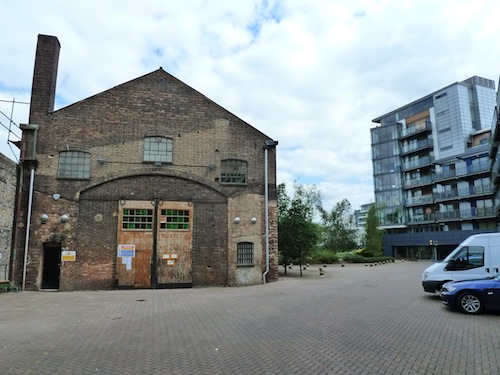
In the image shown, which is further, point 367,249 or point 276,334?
point 367,249

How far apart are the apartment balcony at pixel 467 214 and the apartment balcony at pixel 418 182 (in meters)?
4.84

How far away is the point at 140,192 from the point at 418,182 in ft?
146

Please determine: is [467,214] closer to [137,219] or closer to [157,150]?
[157,150]

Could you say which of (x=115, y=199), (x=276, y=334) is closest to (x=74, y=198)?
(x=115, y=199)

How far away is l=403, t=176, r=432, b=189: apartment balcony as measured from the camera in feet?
165

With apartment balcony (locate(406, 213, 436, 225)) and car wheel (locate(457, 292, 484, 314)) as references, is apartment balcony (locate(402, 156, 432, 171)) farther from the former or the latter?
car wheel (locate(457, 292, 484, 314))

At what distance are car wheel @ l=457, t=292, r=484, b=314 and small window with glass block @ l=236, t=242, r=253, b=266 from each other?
10.4 metres

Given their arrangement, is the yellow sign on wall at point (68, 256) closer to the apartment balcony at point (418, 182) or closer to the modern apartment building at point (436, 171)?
the modern apartment building at point (436, 171)

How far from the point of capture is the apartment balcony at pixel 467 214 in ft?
140

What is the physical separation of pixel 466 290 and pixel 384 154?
163ft

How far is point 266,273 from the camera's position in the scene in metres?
19.3

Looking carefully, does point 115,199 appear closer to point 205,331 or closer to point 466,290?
point 205,331

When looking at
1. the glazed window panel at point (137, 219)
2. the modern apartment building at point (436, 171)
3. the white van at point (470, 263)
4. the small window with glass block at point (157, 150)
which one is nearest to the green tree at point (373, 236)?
the modern apartment building at point (436, 171)

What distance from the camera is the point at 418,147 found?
52125mm
